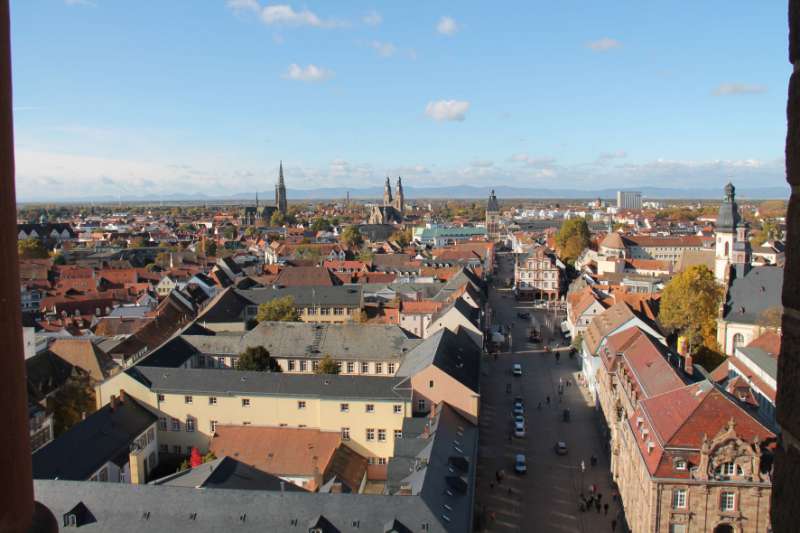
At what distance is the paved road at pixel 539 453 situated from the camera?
83.6 feet

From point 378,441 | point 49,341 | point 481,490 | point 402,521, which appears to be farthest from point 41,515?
point 49,341

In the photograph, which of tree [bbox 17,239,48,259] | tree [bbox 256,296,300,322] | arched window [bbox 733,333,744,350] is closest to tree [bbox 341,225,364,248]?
tree [bbox 17,239,48,259]

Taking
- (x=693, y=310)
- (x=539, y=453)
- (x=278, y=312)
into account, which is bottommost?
(x=539, y=453)

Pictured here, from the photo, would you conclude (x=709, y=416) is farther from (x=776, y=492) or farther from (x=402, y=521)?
(x=776, y=492)

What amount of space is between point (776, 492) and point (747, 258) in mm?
55495

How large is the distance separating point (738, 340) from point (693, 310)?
158 inches

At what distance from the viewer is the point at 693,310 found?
46219 mm

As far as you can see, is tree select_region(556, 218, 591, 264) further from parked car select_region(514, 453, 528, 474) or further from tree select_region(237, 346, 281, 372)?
parked car select_region(514, 453, 528, 474)

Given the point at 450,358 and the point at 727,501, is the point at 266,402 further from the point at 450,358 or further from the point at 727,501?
the point at 727,501

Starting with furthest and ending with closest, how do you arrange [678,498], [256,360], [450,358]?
[256,360] → [450,358] → [678,498]

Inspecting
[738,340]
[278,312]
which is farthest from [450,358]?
[738,340]

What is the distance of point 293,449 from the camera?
2872cm

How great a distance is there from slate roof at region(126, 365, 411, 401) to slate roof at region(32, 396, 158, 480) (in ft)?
5.58

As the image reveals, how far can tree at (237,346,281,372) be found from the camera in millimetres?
37781
